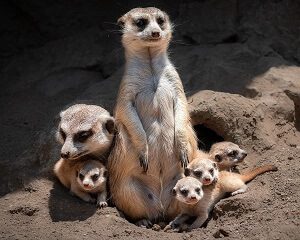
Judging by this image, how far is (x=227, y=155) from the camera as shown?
5352mm

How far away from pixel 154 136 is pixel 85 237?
1.11 meters

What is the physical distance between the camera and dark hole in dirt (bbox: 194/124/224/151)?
632 centimetres

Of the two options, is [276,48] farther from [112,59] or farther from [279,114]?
[112,59]

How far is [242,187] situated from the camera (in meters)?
5.09

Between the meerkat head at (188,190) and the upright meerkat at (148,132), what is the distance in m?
0.30

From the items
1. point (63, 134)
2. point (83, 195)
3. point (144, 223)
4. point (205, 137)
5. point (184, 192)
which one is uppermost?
point (63, 134)

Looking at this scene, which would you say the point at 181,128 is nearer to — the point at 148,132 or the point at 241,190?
the point at 148,132

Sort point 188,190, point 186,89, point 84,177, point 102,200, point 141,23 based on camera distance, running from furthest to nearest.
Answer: point 186,89 → point 141,23 → point 102,200 → point 84,177 → point 188,190

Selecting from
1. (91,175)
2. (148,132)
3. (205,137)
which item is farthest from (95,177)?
(205,137)

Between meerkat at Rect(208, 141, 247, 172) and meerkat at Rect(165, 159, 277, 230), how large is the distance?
17 cm

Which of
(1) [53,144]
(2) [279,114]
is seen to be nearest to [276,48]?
(2) [279,114]

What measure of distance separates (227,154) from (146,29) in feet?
4.12

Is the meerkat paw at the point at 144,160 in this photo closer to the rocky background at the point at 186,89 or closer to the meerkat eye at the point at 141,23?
the rocky background at the point at 186,89

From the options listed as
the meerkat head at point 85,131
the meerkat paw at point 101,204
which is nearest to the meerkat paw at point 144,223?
the meerkat paw at point 101,204
